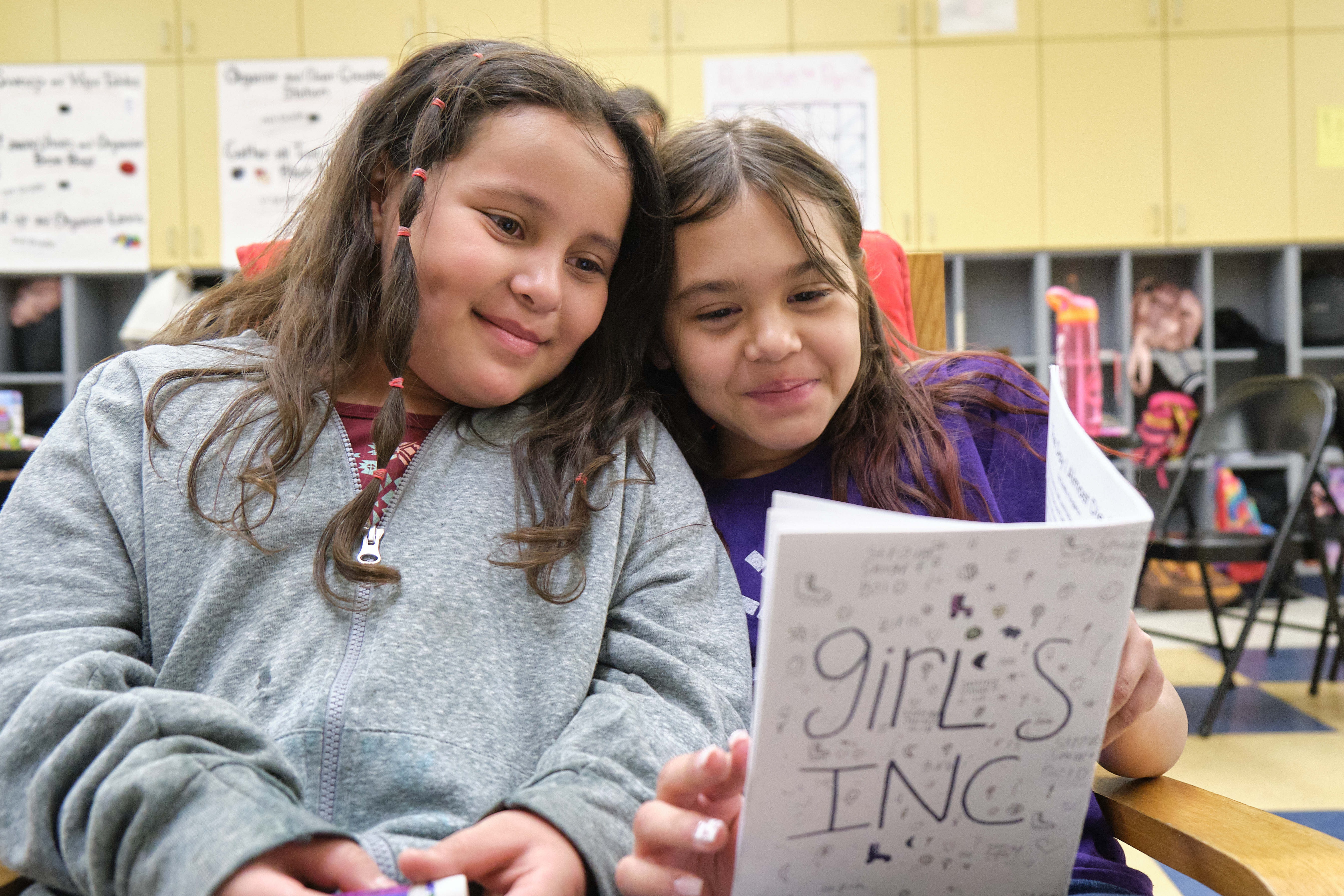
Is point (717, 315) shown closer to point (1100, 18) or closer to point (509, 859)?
point (509, 859)

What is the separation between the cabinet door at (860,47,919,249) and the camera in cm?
365

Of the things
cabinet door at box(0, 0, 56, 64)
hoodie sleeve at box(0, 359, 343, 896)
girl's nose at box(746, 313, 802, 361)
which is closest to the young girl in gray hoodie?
hoodie sleeve at box(0, 359, 343, 896)

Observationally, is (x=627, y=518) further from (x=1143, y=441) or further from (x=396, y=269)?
(x=1143, y=441)

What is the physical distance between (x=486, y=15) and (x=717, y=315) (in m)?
3.23

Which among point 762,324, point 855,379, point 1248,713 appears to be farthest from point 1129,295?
point 762,324

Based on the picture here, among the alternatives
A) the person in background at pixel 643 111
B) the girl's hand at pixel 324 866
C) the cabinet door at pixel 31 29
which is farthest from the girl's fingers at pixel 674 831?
the cabinet door at pixel 31 29

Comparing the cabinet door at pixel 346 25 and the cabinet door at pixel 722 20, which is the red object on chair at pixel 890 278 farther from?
the cabinet door at pixel 346 25

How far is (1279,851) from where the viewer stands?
1.92 feet

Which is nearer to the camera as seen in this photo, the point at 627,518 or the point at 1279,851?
the point at 1279,851

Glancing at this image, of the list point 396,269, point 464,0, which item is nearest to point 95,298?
point 464,0

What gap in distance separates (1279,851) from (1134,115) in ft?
11.8

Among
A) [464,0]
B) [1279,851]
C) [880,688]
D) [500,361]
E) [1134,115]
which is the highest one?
[464,0]

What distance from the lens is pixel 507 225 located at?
2.63 ft

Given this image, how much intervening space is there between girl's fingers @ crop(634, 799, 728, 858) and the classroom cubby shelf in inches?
123
